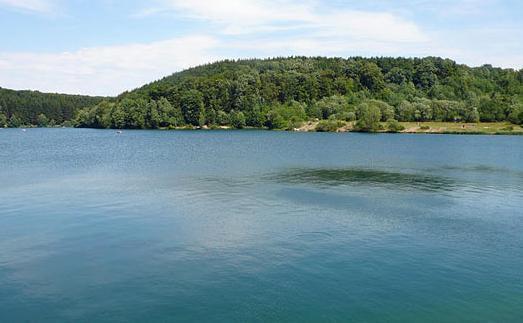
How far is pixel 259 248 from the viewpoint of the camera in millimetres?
29719

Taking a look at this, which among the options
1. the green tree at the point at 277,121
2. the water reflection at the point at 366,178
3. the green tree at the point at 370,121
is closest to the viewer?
the water reflection at the point at 366,178

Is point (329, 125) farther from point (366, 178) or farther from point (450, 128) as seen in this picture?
point (366, 178)

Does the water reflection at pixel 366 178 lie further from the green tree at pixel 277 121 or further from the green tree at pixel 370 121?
the green tree at pixel 277 121

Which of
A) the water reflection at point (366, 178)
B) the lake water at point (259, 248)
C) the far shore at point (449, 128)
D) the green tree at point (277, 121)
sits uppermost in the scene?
the green tree at point (277, 121)

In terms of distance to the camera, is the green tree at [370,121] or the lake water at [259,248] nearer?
the lake water at [259,248]

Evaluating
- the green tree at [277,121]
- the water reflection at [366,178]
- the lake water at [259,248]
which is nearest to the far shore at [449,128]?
the green tree at [277,121]

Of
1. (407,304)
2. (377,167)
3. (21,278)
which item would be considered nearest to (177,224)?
(21,278)

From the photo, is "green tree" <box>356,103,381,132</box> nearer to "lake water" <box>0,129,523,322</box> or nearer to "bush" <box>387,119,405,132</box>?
"bush" <box>387,119,405,132</box>

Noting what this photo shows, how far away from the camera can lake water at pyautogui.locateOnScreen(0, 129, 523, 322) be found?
861 inches

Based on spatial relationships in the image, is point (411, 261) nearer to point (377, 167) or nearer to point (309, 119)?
point (377, 167)

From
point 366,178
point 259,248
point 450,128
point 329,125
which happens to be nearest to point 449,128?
point 450,128

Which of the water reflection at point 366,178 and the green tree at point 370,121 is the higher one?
the green tree at point 370,121

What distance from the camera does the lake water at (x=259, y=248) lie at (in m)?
21.9

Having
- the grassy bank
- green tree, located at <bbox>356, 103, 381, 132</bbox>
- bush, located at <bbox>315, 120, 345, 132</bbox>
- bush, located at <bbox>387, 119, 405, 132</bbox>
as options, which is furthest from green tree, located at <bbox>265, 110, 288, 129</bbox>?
bush, located at <bbox>387, 119, 405, 132</bbox>
